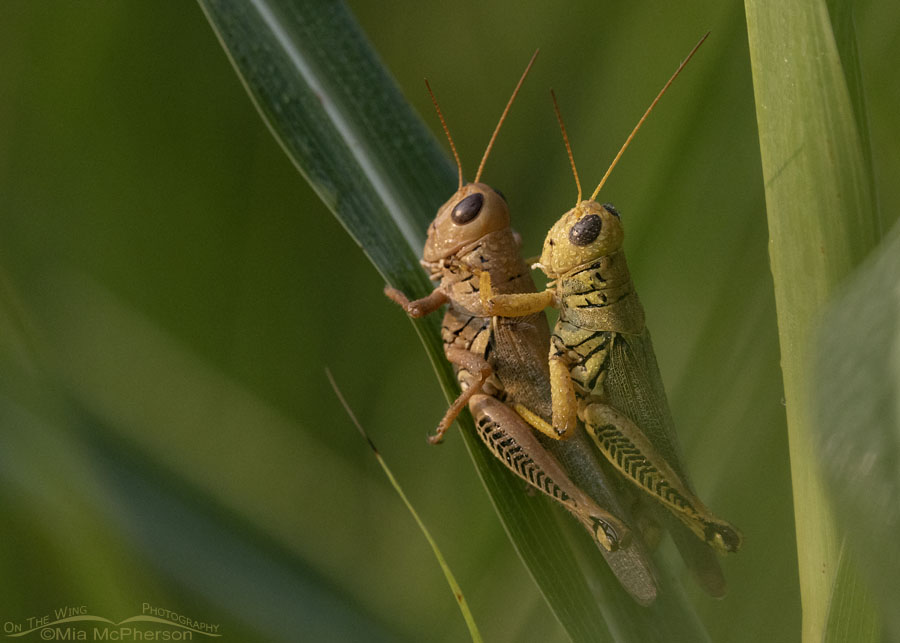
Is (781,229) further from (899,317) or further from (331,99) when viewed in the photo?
(331,99)

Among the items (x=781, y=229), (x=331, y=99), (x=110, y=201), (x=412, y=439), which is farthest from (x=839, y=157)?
(x=110, y=201)

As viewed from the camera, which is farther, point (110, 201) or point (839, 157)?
point (110, 201)

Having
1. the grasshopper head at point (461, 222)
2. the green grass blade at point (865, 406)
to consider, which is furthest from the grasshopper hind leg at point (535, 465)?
the green grass blade at point (865, 406)

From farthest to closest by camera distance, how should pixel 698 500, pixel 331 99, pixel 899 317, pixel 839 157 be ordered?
pixel 698 500, pixel 331 99, pixel 839 157, pixel 899 317

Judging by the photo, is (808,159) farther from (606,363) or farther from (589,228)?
(606,363)

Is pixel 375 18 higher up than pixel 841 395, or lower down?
higher up

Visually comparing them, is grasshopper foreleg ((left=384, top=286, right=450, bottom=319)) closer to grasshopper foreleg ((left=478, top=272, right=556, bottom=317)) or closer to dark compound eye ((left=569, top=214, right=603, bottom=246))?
grasshopper foreleg ((left=478, top=272, right=556, bottom=317))

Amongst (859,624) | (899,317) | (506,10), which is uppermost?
(506,10)

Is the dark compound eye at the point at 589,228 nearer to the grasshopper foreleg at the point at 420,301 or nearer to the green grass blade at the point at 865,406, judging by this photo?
the grasshopper foreleg at the point at 420,301
